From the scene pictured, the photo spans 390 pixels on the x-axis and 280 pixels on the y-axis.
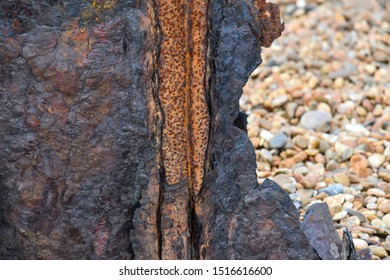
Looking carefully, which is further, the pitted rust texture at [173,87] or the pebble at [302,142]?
the pebble at [302,142]

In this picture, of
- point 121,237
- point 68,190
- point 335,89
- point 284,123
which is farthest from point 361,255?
point 335,89

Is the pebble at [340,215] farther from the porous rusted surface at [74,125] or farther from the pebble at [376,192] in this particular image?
the porous rusted surface at [74,125]

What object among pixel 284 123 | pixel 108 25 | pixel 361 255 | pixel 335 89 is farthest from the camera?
pixel 335 89

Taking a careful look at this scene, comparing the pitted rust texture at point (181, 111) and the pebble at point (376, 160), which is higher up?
the pitted rust texture at point (181, 111)

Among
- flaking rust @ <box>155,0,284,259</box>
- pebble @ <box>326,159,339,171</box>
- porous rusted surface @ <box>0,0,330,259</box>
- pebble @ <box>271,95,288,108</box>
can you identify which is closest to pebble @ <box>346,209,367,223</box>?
pebble @ <box>326,159,339,171</box>

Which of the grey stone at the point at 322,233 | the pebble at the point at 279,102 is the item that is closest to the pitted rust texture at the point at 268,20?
the grey stone at the point at 322,233

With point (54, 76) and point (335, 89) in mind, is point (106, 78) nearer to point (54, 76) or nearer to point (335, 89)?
point (54, 76)

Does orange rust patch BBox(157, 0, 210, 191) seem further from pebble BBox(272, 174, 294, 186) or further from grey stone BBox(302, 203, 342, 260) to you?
pebble BBox(272, 174, 294, 186)
